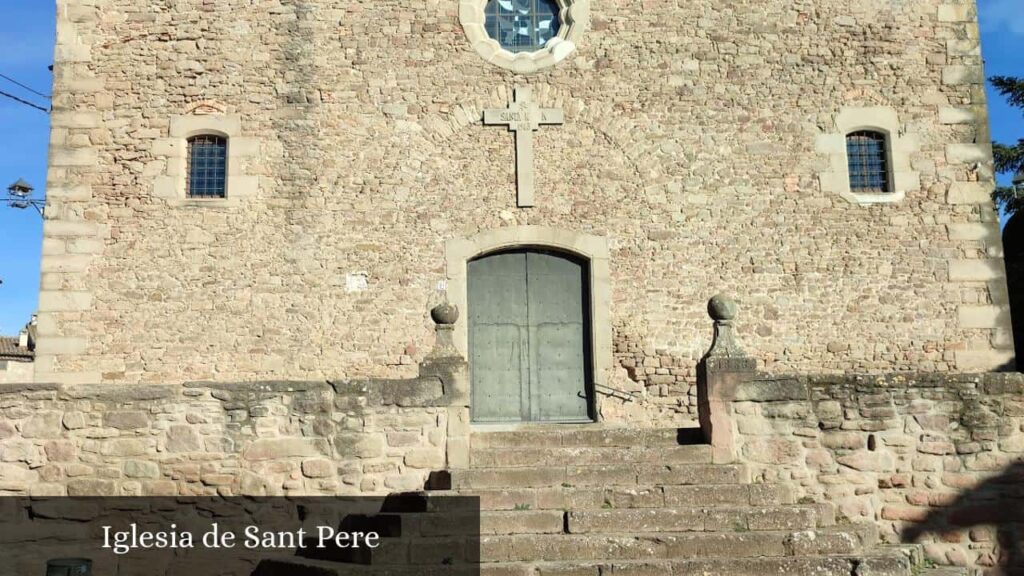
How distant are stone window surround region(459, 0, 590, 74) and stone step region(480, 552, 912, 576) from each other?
6.28 m

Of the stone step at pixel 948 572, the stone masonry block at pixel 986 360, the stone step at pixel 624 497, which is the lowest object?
the stone step at pixel 948 572

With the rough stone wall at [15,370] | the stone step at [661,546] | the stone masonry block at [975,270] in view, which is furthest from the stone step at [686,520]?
the rough stone wall at [15,370]

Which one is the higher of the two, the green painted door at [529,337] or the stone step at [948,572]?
the green painted door at [529,337]

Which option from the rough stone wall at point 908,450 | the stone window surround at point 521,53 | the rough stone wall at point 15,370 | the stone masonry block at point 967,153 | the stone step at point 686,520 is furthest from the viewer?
the rough stone wall at point 15,370

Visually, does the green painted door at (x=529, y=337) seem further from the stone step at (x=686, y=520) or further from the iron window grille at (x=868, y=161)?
the stone step at (x=686, y=520)

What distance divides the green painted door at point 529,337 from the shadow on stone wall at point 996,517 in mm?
3806

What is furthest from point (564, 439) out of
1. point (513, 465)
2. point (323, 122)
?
point (323, 122)

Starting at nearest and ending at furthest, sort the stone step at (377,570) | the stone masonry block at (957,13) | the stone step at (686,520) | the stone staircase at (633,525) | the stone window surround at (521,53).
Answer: the stone step at (377,570), the stone staircase at (633,525), the stone step at (686,520), the stone window surround at (521,53), the stone masonry block at (957,13)

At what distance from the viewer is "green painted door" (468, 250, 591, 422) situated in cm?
971

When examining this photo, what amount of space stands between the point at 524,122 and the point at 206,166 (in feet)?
11.8

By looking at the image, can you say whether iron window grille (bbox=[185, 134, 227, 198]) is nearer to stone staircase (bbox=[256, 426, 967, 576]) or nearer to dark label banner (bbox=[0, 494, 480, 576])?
dark label banner (bbox=[0, 494, 480, 576])

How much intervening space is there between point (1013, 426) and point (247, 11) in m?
8.67

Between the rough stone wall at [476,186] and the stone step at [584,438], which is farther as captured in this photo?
the rough stone wall at [476,186]

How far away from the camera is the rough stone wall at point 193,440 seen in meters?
6.50
